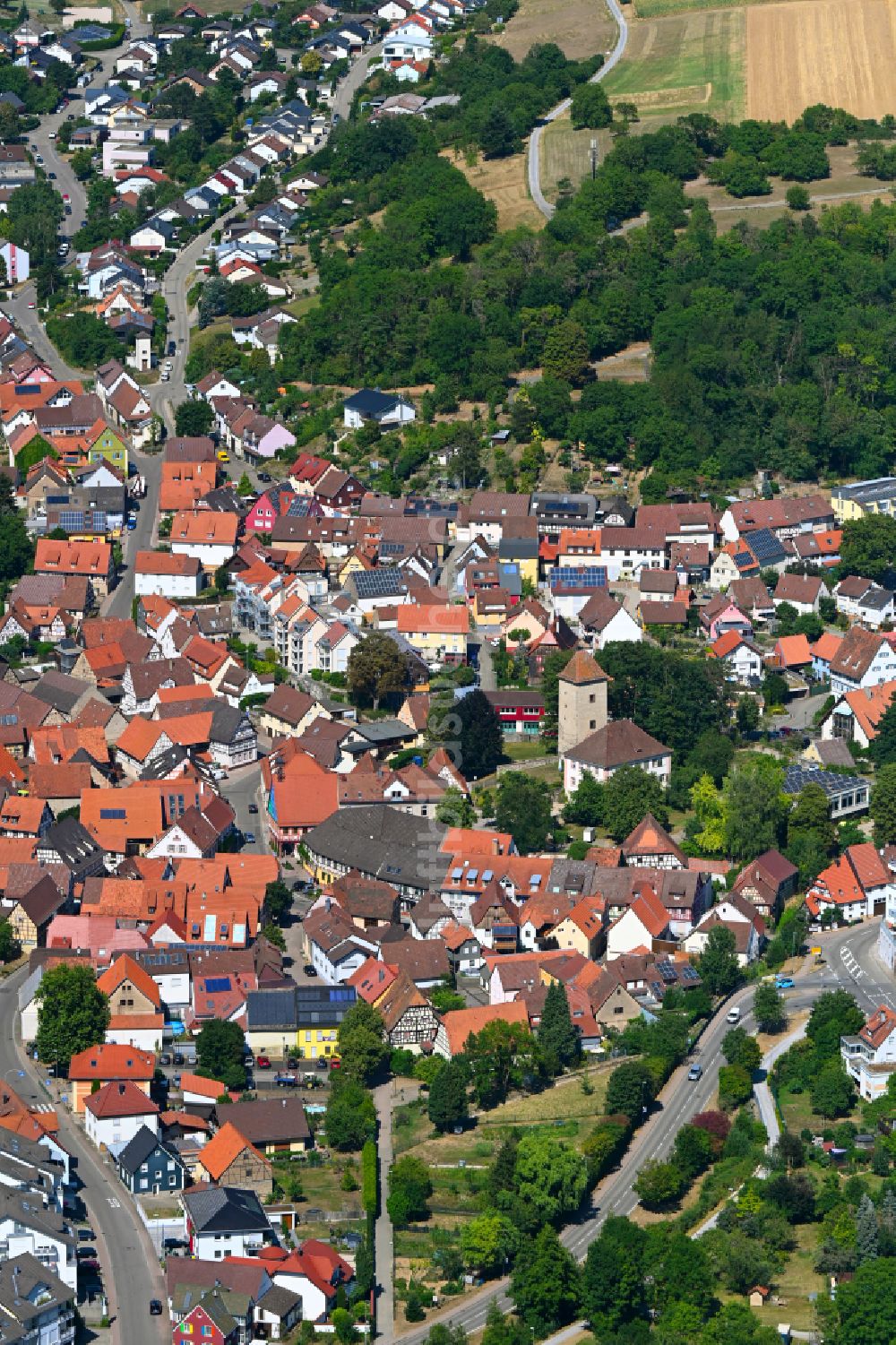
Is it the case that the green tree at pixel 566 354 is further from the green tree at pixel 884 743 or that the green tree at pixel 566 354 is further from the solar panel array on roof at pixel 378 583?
the green tree at pixel 884 743

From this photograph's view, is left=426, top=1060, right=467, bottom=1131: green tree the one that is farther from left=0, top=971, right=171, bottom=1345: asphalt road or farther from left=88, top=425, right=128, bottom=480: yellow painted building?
left=88, top=425, right=128, bottom=480: yellow painted building

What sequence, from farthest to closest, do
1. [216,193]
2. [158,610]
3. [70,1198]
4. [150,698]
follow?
[216,193]
[158,610]
[150,698]
[70,1198]

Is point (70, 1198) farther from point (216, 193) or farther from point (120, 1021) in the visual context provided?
point (216, 193)

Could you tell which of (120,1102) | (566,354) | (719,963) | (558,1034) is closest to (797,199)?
(566,354)

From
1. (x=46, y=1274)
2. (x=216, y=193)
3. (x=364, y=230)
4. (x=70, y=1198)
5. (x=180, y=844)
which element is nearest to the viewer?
(x=46, y=1274)

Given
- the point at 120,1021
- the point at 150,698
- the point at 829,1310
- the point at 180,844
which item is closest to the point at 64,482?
the point at 150,698

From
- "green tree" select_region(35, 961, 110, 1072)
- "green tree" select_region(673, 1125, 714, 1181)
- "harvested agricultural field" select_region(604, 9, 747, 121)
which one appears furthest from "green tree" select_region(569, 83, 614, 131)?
"green tree" select_region(673, 1125, 714, 1181)
